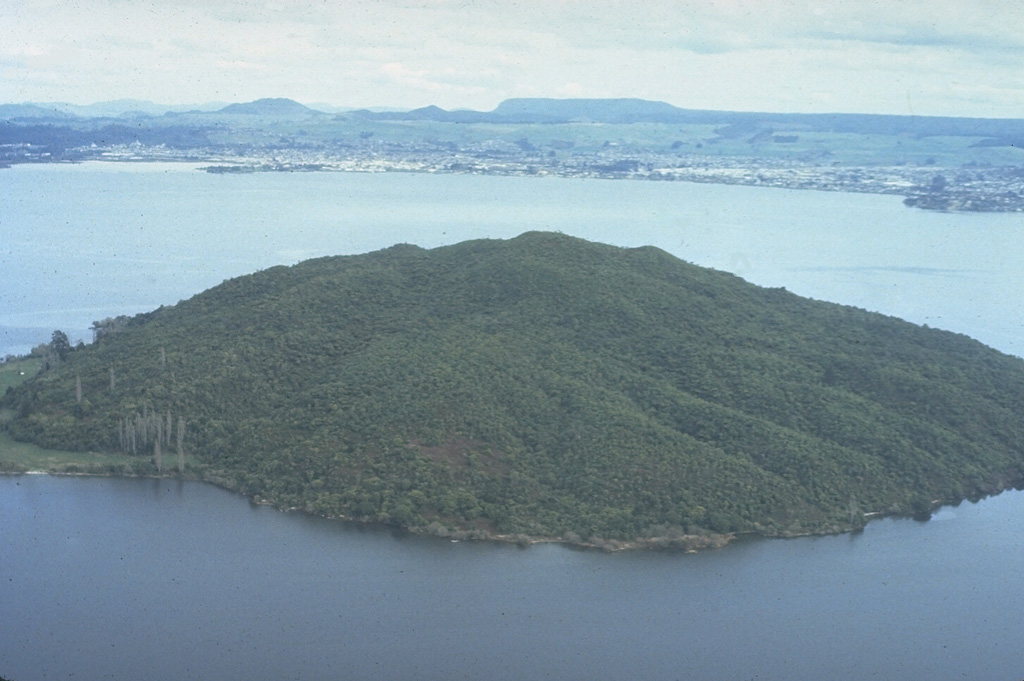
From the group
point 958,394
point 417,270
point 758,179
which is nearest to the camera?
point 958,394

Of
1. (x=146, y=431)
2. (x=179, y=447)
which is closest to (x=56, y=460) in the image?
(x=146, y=431)

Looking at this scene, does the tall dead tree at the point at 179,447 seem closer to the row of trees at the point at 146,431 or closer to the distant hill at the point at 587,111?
the row of trees at the point at 146,431

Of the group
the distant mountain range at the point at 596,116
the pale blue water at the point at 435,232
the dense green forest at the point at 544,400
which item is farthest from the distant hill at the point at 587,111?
the dense green forest at the point at 544,400

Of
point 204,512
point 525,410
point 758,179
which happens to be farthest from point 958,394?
point 758,179

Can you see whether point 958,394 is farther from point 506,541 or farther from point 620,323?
point 506,541

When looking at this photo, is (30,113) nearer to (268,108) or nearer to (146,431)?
(268,108)
